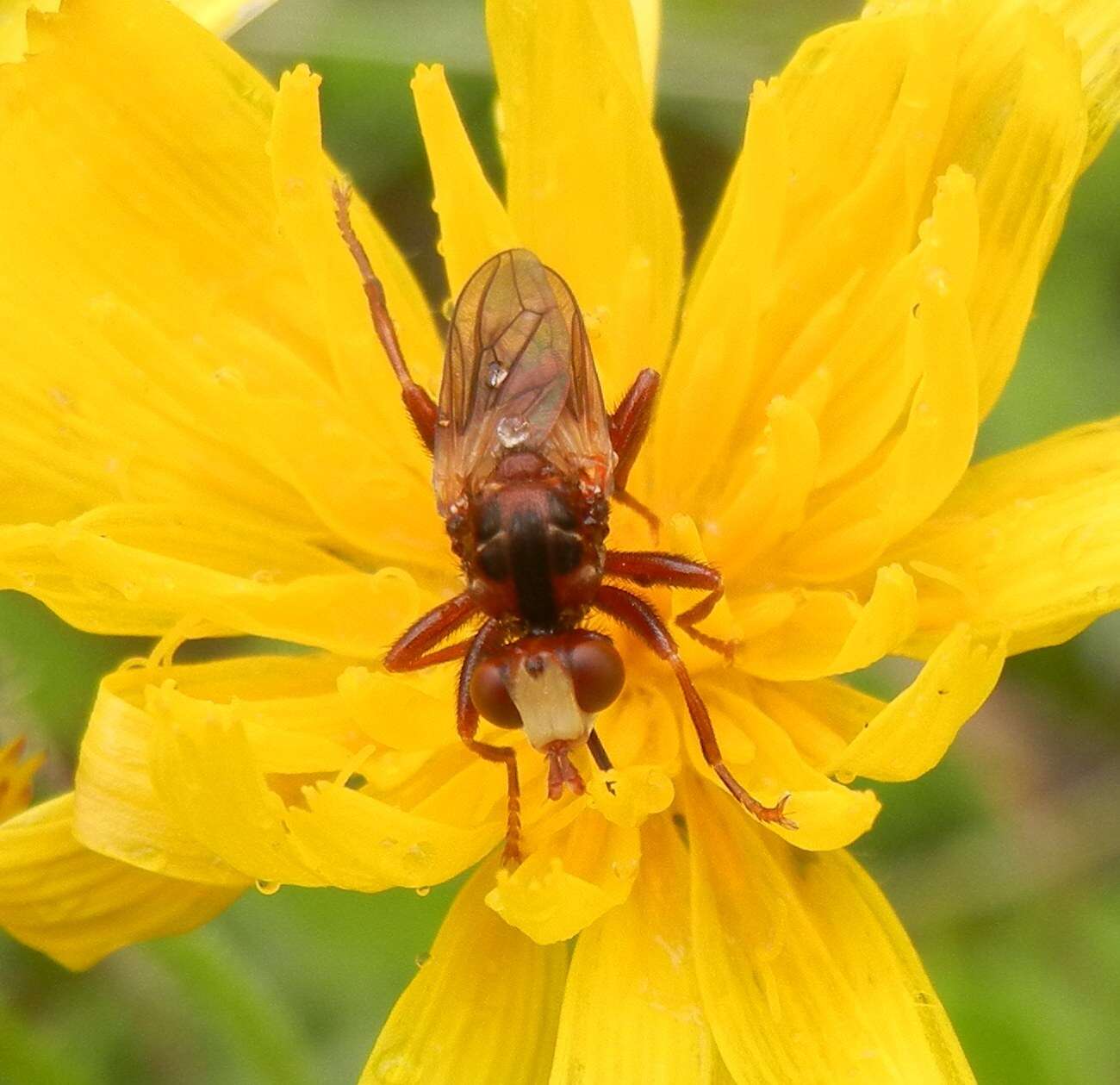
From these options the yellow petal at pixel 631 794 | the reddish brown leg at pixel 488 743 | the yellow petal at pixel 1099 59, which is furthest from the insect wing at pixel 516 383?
the yellow petal at pixel 1099 59

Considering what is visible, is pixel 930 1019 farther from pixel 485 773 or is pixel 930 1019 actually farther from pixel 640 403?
pixel 640 403

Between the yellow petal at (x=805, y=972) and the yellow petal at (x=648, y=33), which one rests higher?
the yellow petal at (x=648, y=33)

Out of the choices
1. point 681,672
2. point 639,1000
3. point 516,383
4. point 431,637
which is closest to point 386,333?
point 516,383

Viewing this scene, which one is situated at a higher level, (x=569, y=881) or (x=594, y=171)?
(x=594, y=171)

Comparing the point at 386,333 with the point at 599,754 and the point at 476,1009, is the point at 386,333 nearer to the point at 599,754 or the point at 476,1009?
the point at 599,754

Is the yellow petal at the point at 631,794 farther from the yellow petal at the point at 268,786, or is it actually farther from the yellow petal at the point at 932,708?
the yellow petal at the point at 932,708
